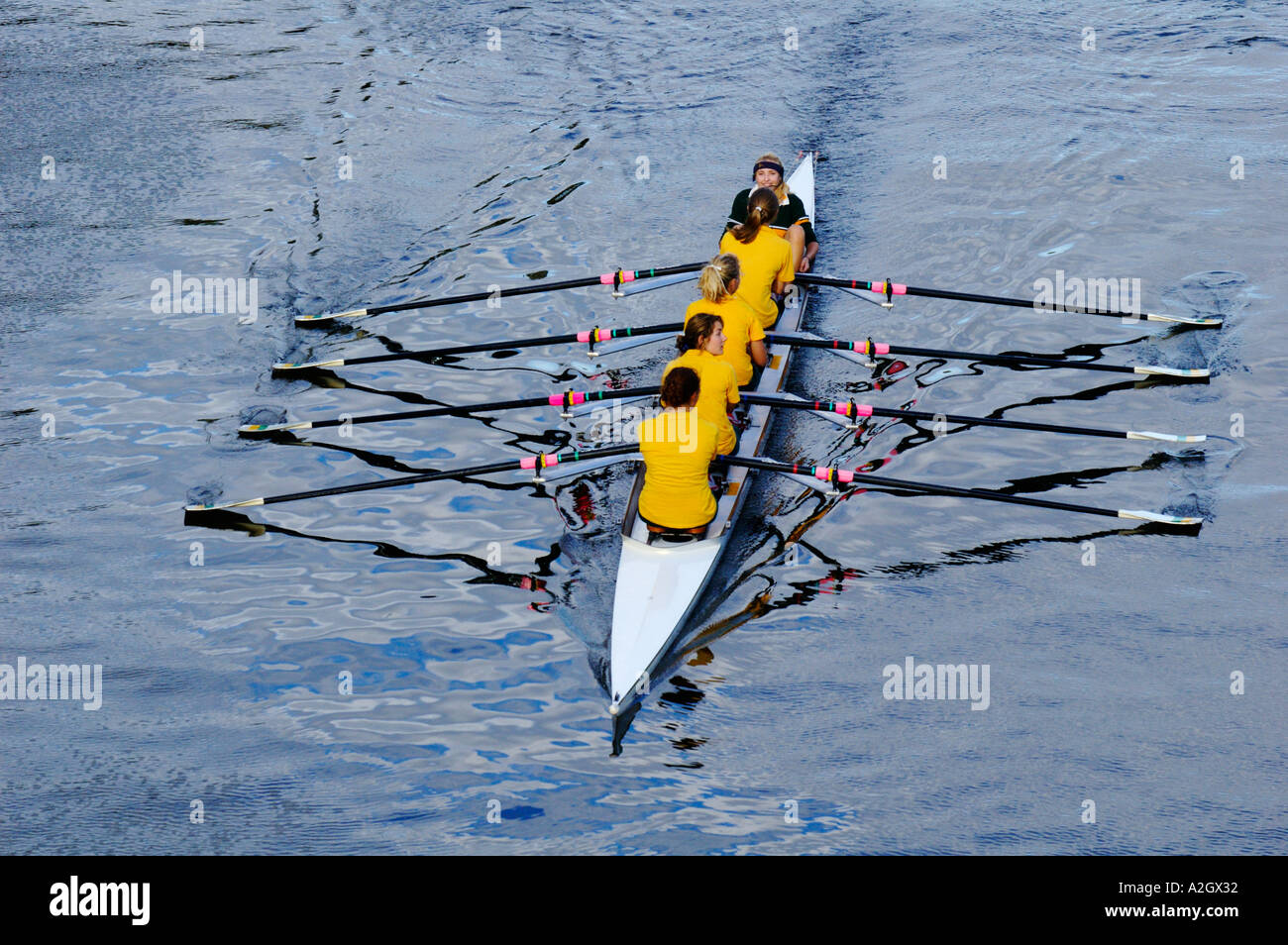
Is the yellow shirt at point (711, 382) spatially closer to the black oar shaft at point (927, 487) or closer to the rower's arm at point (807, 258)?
the black oar shaft at point (927, 487)

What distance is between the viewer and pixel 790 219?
47.2 feet

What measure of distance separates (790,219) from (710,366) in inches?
185

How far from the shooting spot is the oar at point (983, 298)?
1331 cm

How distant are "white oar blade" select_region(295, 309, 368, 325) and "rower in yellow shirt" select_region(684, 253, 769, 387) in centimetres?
461

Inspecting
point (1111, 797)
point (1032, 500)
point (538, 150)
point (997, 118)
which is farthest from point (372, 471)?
point (997, 118)

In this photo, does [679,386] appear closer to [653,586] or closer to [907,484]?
[653,586]

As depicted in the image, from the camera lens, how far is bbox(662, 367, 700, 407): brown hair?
30.8ft

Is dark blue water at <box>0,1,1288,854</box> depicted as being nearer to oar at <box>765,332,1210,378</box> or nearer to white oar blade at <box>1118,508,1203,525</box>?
white oar blade at <box>1118,508,1203,525</box>

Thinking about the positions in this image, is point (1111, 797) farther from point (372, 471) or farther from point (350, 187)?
point (350, 187)

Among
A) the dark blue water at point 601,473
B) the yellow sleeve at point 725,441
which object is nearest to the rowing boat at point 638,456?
the yellow sleeve at point 725,441

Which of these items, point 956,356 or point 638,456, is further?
point 956,356

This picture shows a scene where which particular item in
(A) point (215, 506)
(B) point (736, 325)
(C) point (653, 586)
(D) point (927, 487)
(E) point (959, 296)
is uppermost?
(E) point (959, 296)

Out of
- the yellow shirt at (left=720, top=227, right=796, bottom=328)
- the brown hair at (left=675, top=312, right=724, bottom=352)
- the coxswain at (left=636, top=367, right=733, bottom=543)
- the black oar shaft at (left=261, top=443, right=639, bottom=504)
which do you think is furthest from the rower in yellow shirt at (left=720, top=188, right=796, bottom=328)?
the coxswain at (left=636, top=367, right=733, bottom=543)

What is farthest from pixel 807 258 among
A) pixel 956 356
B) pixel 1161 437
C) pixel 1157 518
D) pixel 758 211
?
pixel 1157 518
